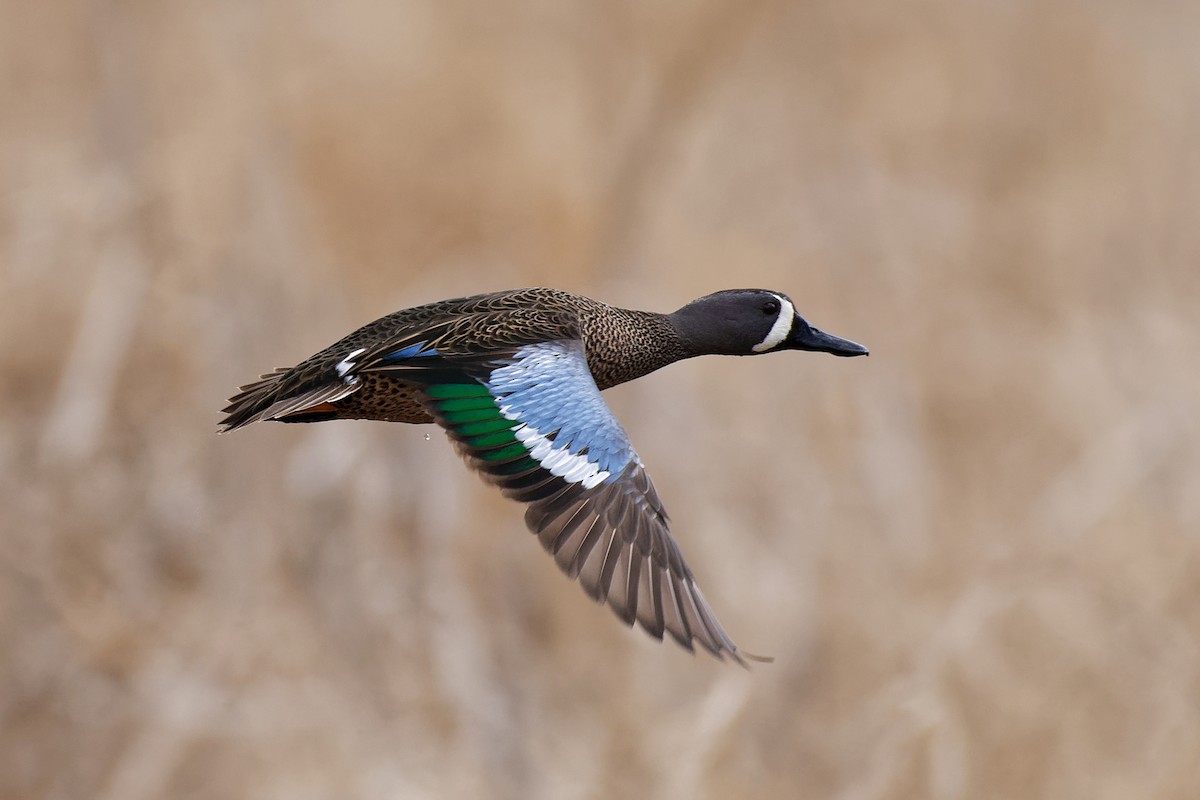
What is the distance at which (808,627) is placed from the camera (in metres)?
9.70

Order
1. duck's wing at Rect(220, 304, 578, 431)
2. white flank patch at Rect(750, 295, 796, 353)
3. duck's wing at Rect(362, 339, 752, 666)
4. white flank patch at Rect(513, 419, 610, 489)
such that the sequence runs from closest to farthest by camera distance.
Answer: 1. duck's wing at Rect(362, 339, 752, 666)
2. white flank patch at Rect(513, 419, 610, 489)
3. duck's wing at Rect(220, 304, 578, 431)
4. white flank patch at Rect(750, 295, 796, 353)

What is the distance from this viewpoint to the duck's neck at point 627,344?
14.0 feet

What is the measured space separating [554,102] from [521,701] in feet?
10.1

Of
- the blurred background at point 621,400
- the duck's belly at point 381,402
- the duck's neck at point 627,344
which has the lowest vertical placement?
the duck's belly at point 381,402

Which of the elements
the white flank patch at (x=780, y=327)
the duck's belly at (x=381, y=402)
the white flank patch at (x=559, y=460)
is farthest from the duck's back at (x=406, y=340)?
the white flank patch at (x=780, y=327)

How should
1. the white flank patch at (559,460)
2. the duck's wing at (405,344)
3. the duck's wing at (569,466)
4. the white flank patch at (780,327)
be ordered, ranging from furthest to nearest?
the white flank patch at (780,327) → the duck's wing at (405,344) → the white flank patch at (559,460) → the duck's wing at (569,466)

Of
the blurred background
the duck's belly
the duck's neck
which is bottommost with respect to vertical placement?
the duck's belly

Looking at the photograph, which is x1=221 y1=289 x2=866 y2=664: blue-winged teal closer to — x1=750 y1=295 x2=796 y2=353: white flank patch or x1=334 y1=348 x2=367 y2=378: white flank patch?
x1=334 y1=348 x2=367 y2=378: white flank patch

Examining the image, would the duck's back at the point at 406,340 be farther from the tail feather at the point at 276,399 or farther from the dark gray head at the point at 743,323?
the dark gray head at the point at 743,323

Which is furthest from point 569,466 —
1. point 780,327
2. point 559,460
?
point 780,327

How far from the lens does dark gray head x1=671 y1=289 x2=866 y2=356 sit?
175 inches

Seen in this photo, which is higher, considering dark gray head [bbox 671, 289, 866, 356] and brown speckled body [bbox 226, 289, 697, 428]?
dark gray head [bbox 671, 289, 866, 356]

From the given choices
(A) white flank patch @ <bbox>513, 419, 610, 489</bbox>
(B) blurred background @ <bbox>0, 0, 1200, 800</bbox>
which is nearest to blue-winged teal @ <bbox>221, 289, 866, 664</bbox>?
(A) white flank patch @ <bbox>513, 419, 610, 489</bbox>

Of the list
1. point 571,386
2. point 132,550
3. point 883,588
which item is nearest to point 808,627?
point 883,588
